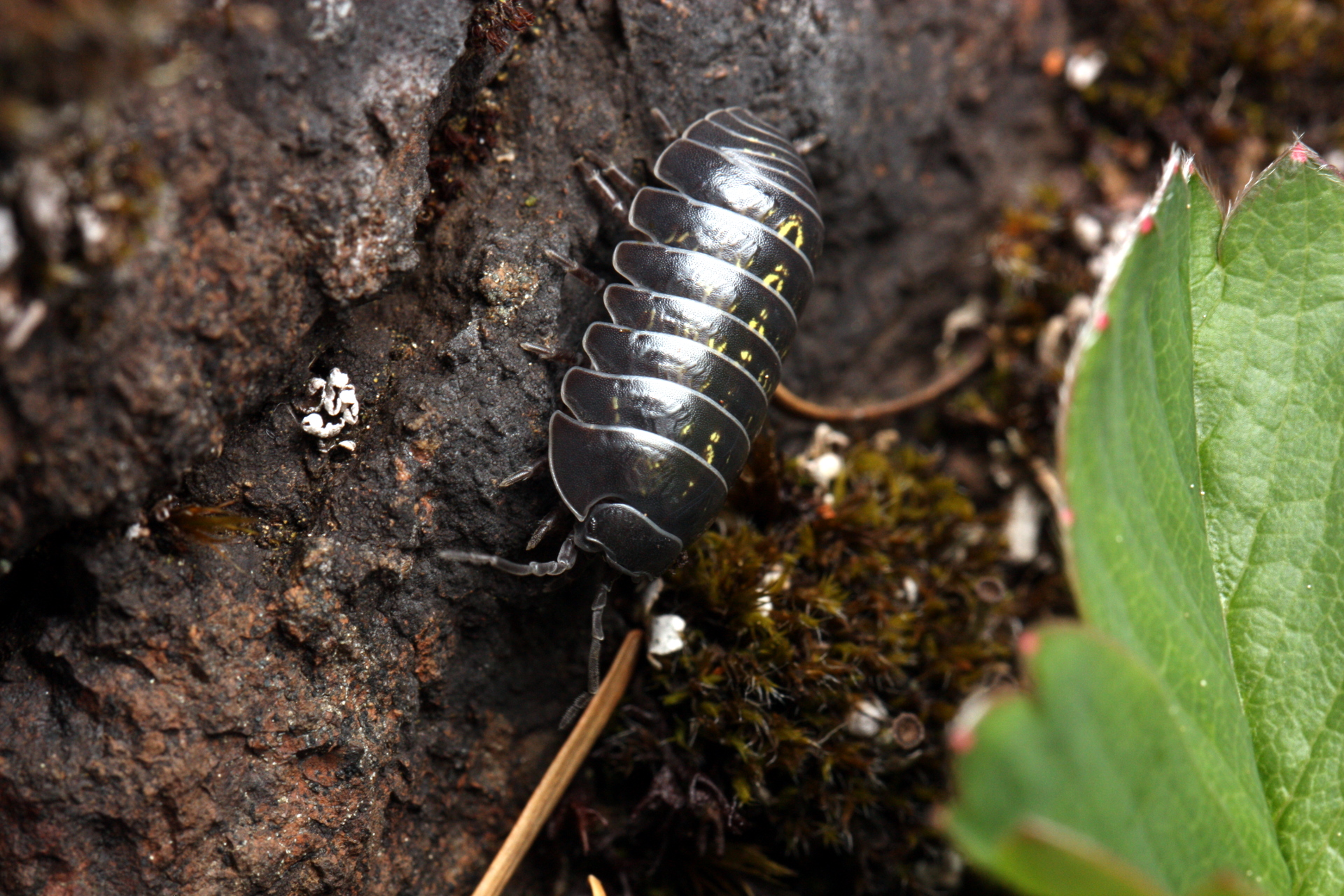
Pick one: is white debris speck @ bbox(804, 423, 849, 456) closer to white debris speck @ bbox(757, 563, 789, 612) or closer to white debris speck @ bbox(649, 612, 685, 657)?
white debris speck @ bbox(757, 563, 789, 612)

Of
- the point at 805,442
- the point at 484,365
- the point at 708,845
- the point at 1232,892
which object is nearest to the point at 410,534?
the point at 484,365

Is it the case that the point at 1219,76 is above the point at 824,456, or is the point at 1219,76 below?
above

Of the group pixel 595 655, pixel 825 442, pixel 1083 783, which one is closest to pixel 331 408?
pixel 595 655

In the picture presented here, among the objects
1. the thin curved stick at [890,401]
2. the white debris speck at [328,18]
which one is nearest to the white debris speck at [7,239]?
the white debris speck at [328,18]

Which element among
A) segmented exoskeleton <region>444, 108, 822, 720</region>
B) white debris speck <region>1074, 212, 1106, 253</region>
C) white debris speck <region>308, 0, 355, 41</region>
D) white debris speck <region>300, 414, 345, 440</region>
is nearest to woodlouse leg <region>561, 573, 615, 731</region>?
segmented exoskeleton <region>444, 108, 822, 720</region>

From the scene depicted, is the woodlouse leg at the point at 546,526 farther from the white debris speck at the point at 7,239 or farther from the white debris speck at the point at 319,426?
the white debris speck at the point at 7,239

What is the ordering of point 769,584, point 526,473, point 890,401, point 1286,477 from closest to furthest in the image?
point 1286,477, point 526,473, point 769,584, point 890,401

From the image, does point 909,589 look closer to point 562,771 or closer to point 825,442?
point 825,442
